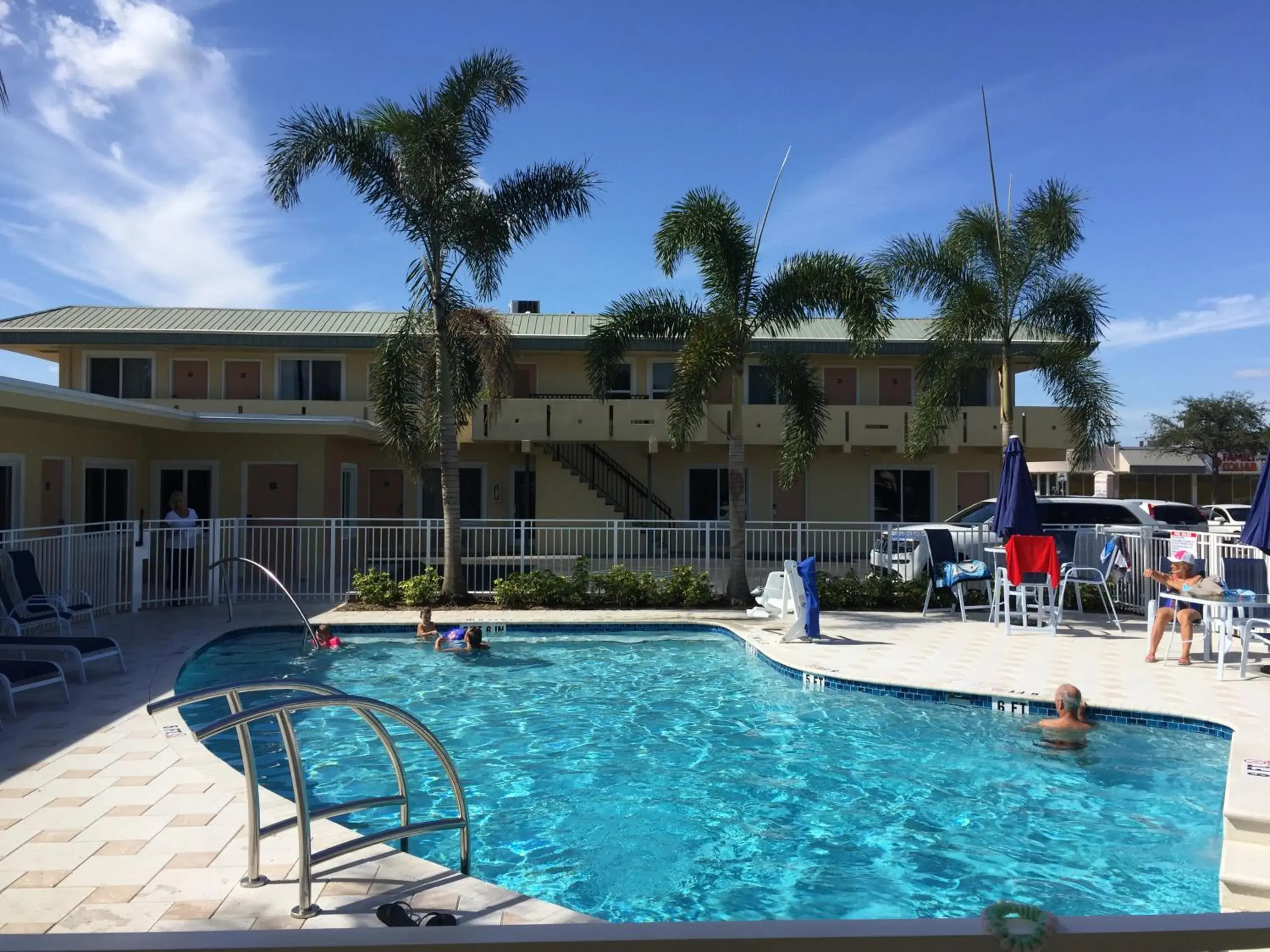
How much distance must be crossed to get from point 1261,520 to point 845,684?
4.68 m

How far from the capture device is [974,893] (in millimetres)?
5762

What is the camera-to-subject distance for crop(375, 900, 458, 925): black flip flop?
13.0 ft

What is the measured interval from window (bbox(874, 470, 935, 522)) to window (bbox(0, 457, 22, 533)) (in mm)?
19603

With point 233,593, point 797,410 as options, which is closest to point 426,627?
point 233,593

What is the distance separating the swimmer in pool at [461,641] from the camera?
1241 centimetres

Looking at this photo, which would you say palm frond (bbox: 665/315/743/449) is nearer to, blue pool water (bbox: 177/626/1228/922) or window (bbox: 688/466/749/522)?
blue pool water (bbox: 177/626/1228/922)

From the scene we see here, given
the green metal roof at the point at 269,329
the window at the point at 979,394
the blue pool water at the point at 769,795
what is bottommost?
the blue pool water at the point at 769,795

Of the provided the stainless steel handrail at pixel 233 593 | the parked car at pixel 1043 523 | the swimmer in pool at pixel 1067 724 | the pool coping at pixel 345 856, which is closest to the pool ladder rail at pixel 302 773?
the pool coping at pixel 345 856

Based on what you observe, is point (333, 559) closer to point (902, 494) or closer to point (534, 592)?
point (534, 592)

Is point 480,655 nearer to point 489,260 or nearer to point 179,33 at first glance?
point 489,260

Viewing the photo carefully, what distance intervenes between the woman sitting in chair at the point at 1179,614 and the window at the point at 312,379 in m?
20.4

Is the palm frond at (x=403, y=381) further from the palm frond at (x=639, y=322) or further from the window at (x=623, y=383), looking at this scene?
the window at (x=623, y=383)

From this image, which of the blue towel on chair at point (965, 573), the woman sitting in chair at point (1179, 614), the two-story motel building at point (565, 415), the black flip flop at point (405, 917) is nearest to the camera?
the black flip flop at point (405, 917)

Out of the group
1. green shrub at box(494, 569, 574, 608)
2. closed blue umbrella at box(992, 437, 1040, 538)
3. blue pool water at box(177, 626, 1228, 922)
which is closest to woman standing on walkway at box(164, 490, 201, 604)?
blue pool water at box(177, 626, 1228, 922)
